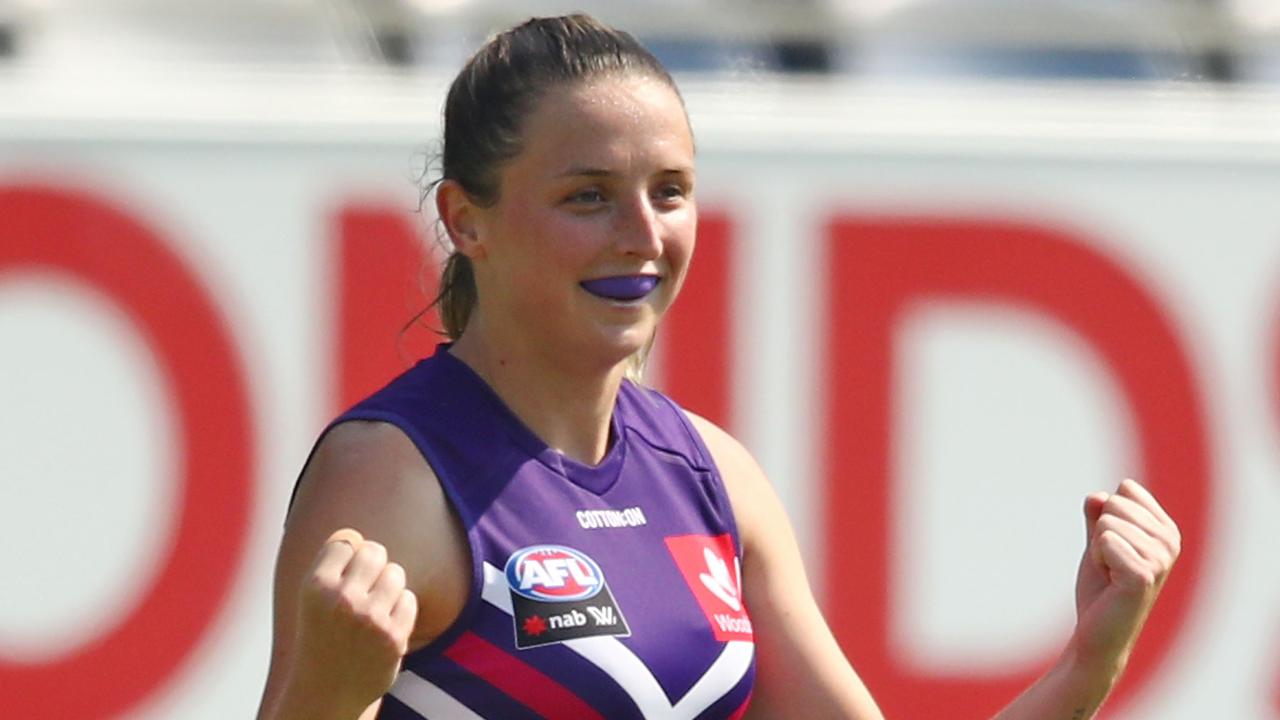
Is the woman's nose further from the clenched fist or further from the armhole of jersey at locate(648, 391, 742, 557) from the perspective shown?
the clenched fist

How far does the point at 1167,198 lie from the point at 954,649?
889 mm

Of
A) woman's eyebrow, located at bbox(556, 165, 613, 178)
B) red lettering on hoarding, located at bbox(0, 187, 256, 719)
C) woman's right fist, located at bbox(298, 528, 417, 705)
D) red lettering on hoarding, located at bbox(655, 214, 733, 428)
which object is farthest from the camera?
red lettering on hoarding, located at bbox(655, 214, 733, 428)

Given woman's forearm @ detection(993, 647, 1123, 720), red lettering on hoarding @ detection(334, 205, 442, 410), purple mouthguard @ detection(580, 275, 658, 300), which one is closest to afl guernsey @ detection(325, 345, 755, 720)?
purple mouthguard @ detection(580, 275, 658, 300)

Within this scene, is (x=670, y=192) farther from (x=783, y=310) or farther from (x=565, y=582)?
(x=783, y=310)

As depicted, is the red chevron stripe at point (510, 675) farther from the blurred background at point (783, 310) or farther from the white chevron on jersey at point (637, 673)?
the blurred background at point (783, 310)

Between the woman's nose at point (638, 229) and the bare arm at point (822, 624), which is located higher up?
the woman's nose at point (638, 229)

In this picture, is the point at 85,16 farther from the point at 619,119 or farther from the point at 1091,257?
the point at 619,119

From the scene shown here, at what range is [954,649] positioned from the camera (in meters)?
3.53

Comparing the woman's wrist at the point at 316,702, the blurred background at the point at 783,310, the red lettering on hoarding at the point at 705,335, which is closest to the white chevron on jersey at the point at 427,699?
the woman's wrist at the point at 316,702

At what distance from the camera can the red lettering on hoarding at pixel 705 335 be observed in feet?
11.5

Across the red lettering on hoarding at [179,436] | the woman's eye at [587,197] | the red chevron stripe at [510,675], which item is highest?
the woman's eye at [587,197]

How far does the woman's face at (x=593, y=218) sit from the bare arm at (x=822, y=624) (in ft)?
0.71

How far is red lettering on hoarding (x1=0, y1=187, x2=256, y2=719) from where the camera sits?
3355 millimetres

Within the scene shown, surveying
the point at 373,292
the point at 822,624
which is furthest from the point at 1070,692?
the point at 373,292
